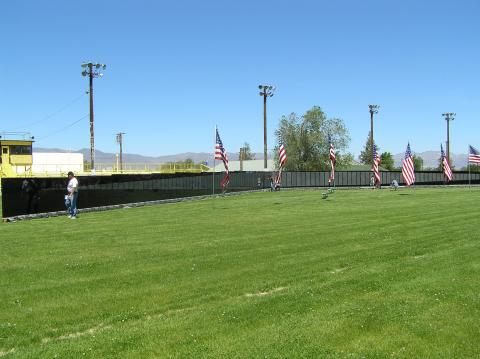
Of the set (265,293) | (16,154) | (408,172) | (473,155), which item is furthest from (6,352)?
(16,154)

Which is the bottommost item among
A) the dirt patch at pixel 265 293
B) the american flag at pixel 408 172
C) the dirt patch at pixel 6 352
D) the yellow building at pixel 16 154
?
the dirt patch at pixel 6 352

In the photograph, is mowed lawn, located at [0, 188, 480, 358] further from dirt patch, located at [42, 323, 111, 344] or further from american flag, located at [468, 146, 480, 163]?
american flag, located at [468, 146, 480, 163]

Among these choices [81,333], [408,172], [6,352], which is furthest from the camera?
[408,172]

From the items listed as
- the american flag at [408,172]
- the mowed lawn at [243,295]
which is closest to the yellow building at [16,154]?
the american flag at [408,172]

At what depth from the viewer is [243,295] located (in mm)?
8141

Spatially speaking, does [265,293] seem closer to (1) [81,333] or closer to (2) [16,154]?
(1) [81,333]

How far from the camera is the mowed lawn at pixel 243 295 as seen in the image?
5.76 meters

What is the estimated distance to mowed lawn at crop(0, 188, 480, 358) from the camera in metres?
5.76

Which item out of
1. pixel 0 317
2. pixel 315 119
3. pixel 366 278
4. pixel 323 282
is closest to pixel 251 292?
pixel 323 282

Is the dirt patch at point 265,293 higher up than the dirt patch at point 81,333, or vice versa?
the dirt patch at point 265,293

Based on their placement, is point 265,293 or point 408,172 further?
point 408,172

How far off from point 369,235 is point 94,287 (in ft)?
27.7

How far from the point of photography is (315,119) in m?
92.6

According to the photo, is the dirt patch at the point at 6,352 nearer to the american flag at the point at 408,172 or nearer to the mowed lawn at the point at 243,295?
the mowed lawn at the point at 243,295
